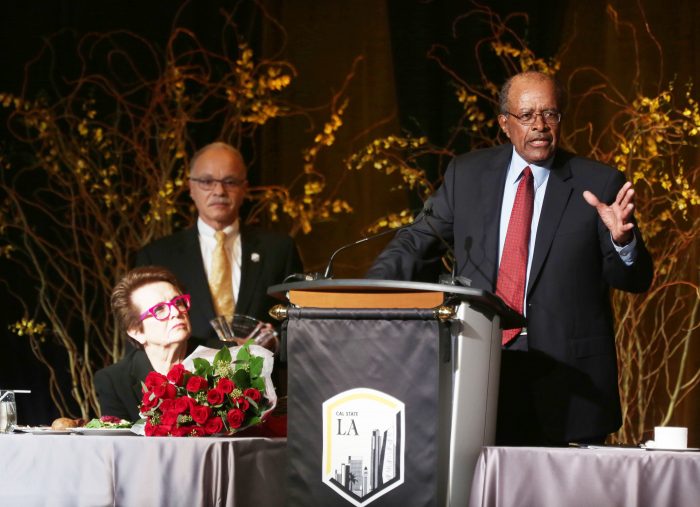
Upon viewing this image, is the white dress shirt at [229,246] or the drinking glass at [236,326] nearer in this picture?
the drinking glass at [236,326]

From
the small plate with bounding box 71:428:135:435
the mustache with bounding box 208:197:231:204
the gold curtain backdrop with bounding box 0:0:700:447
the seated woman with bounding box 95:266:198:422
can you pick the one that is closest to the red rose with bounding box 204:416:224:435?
the small plate with bounding box 71:428:135:435

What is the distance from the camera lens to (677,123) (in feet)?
16.4

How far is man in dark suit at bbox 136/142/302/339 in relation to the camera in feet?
14.3

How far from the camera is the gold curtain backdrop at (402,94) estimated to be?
504cm

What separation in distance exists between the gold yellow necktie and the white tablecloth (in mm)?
2447

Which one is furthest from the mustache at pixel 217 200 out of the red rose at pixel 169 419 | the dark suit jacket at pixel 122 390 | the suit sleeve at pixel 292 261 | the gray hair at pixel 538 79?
the red rose at pixel 169 419

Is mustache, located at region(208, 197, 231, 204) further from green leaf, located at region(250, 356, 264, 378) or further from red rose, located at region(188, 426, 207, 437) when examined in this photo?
red rose, located at region(188, 426, 207, 437)

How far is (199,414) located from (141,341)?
3.59 ft

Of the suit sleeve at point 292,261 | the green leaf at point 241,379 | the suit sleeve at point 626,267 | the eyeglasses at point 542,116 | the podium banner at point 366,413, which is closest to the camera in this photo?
the podium banner at point 366,413

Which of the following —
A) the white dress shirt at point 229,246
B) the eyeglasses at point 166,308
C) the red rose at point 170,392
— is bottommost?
the red rose at point 170,392

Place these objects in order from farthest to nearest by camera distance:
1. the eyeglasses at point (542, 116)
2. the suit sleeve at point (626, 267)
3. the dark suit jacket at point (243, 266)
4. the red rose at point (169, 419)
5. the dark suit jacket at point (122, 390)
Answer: the dark suit jacket at point (243, 266) → the dark suit jacket at point (122, 390) → the eyeglasses at point (542, 116) → the suit sleeve at point (626, 267) → the red rose at point (169, 419)

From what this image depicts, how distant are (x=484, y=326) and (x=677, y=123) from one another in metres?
3.26

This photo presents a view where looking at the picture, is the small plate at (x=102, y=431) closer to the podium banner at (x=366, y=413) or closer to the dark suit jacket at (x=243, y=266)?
the podium banner at (x=366, y=413)

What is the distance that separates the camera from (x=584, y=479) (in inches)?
78.8
